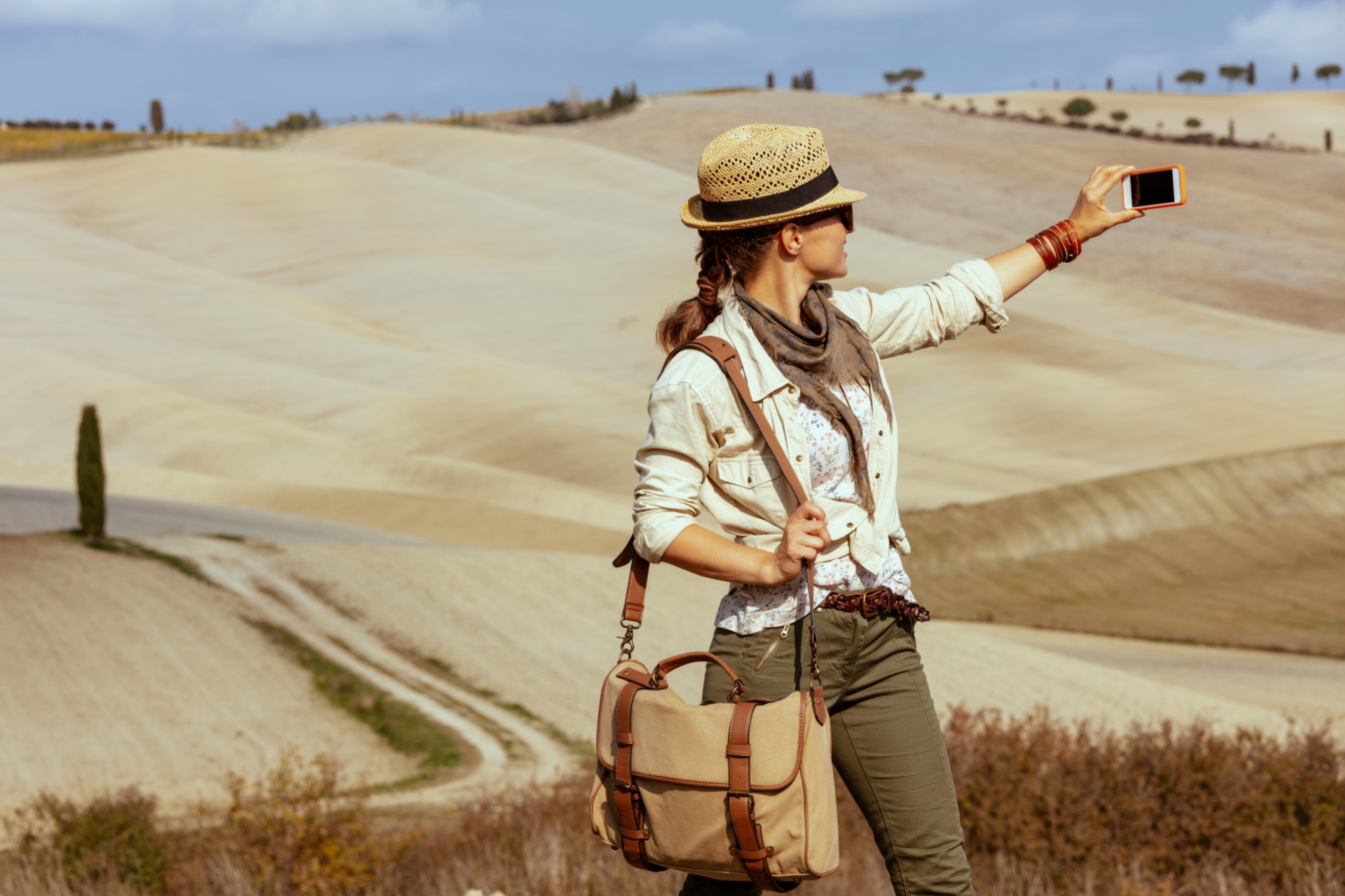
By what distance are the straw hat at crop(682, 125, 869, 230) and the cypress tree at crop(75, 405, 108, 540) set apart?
19.7 m

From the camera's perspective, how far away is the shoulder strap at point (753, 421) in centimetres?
368

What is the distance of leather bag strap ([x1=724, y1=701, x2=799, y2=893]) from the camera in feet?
11.3

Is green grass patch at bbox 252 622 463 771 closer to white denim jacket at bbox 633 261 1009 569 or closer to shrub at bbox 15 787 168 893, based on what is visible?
shrub at bbox 15 787 168 893

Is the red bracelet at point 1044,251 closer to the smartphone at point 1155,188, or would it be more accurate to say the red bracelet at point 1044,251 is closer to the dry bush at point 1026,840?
the smartphone at point 1155,188

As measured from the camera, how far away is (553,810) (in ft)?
32.0

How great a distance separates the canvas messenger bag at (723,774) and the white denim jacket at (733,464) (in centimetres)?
6

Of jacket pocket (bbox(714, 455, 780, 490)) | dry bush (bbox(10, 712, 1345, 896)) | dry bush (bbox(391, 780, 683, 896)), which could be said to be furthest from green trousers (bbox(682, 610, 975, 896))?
dry bush (bbox(10, 712, 1345, 896))

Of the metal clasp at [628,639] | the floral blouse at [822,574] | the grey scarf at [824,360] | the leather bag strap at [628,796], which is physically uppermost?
the grey scarf at [824,360]

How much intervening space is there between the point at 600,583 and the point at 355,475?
13.4m

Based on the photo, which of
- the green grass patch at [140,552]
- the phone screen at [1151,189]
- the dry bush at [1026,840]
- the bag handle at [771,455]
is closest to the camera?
the bag handle at [771,455]

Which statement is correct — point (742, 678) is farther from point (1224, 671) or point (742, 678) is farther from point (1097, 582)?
point (1097, 582)

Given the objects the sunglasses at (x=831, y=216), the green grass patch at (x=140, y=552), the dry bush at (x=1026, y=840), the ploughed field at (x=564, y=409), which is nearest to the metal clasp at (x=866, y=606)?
the sunglasses at (x=831, y=216)

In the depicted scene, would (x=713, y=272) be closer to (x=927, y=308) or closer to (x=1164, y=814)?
(x=927, y=308)

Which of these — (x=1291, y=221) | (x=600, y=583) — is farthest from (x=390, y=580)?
(x=1291, y=221)
